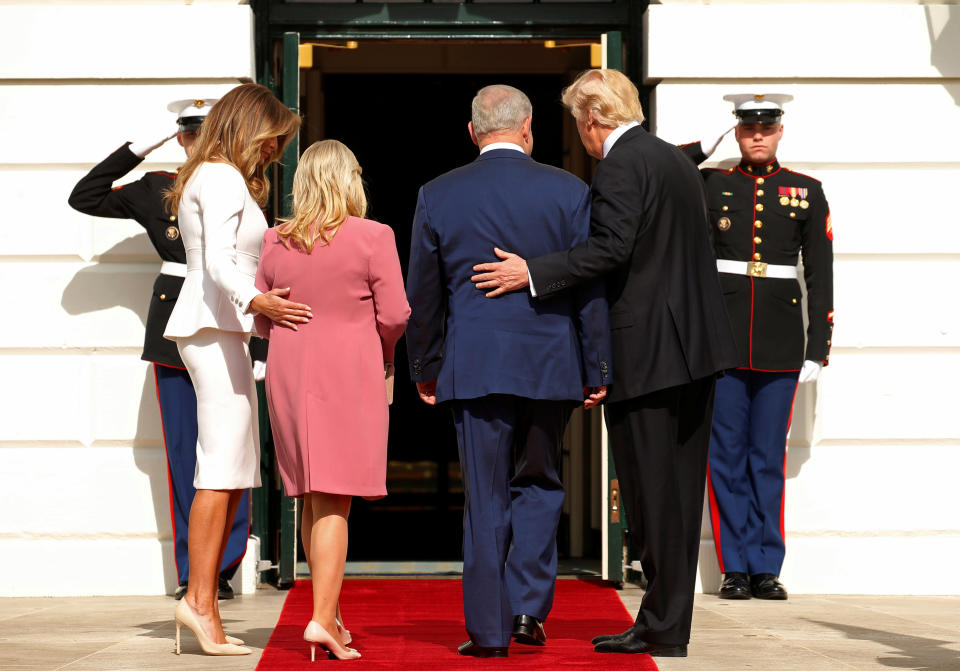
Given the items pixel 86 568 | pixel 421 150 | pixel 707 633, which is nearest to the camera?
pixel 707 633

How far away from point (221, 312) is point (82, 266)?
6.28 feet

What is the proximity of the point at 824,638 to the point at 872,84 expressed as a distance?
2.53 meters

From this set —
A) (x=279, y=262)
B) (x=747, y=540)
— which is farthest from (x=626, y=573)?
(x=279, y=262)

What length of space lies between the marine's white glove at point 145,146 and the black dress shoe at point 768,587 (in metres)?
2.90

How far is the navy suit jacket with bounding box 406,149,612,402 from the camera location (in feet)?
13.2

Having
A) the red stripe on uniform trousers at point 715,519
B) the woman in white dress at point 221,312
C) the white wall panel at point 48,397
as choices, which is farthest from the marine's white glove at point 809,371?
the white wall panel at point 48,397

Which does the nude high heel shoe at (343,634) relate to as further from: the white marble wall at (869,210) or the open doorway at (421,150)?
the open doorway at (421,150)

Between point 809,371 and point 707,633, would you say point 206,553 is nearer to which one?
point 707,633

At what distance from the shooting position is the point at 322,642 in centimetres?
391

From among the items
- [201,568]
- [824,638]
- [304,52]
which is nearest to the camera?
[201,568]

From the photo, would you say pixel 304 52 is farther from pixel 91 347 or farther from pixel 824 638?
pixel 824 638

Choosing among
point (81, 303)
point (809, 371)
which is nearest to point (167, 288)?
point (81, 303)

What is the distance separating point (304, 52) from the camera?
19.5 feet

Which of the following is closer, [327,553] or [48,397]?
[327,553]
